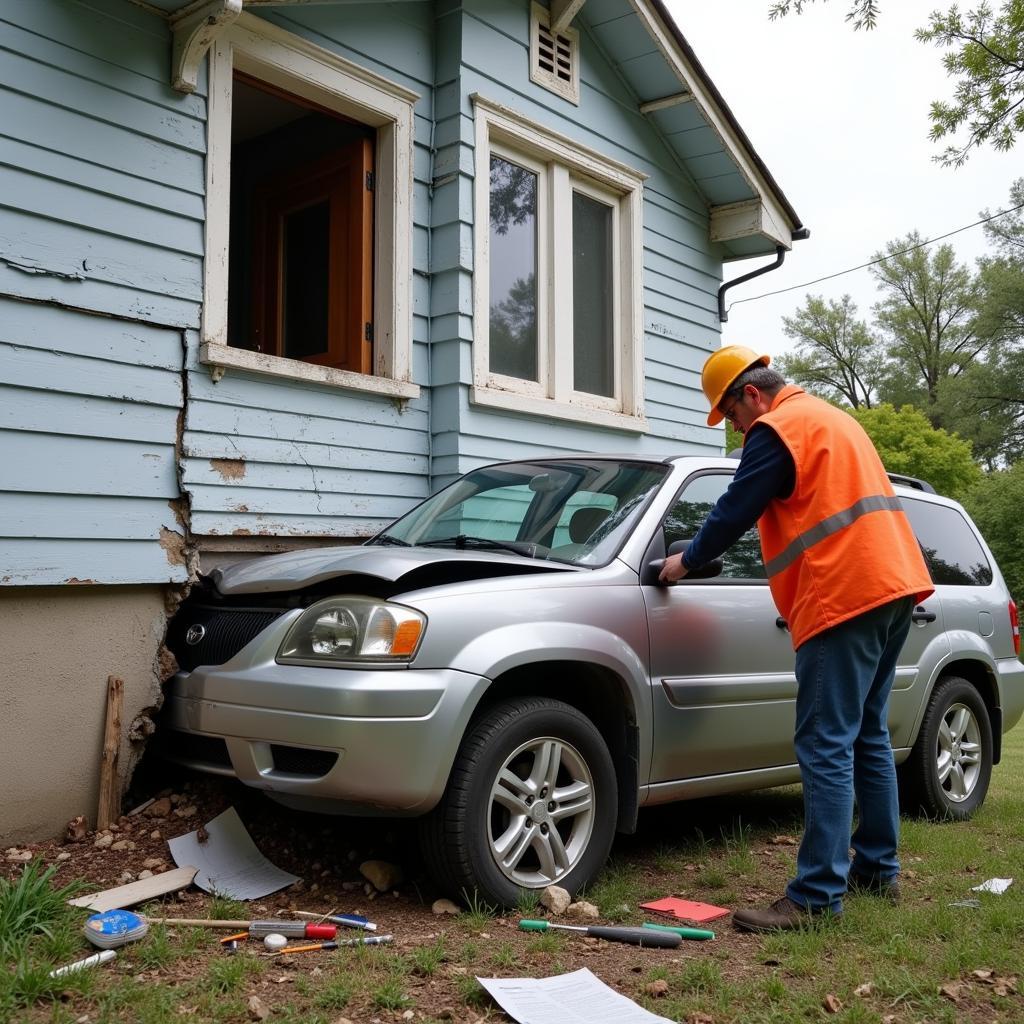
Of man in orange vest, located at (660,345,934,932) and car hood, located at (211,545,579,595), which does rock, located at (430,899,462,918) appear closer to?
man in orange vest, located at (660,345,934,932)

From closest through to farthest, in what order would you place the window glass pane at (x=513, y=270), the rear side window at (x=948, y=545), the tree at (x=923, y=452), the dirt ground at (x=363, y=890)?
the dirt ground at (x=363, y=890)
the rear side window at (x=948, y=545)
the window glass pane at (x=513, y=270)
the tree at (x=923, y=452)

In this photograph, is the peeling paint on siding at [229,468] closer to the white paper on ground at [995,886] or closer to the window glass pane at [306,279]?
the window glass pane at [306,279]

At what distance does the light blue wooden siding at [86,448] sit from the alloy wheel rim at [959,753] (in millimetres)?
4097

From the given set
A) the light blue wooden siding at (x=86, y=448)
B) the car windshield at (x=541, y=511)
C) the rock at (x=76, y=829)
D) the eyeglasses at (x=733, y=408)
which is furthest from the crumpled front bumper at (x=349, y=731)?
the eyeglasses at (x=733, y=408)

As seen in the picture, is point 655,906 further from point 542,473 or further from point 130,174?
point 130,174

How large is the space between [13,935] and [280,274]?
17.2 feet

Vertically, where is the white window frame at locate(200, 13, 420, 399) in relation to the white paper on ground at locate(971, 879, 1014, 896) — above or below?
above

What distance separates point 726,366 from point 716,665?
1.25 metres

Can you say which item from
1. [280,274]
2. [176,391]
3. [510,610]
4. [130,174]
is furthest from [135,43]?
[510,610]

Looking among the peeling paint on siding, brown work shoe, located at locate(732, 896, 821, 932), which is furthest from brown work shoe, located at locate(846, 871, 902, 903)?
the peeling paint on siding

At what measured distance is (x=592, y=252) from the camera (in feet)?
26.7

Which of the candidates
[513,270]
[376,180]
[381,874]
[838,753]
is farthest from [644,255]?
[381,874]

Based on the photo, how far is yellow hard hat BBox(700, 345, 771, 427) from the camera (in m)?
4.31

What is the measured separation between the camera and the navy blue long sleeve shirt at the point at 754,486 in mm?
4008
